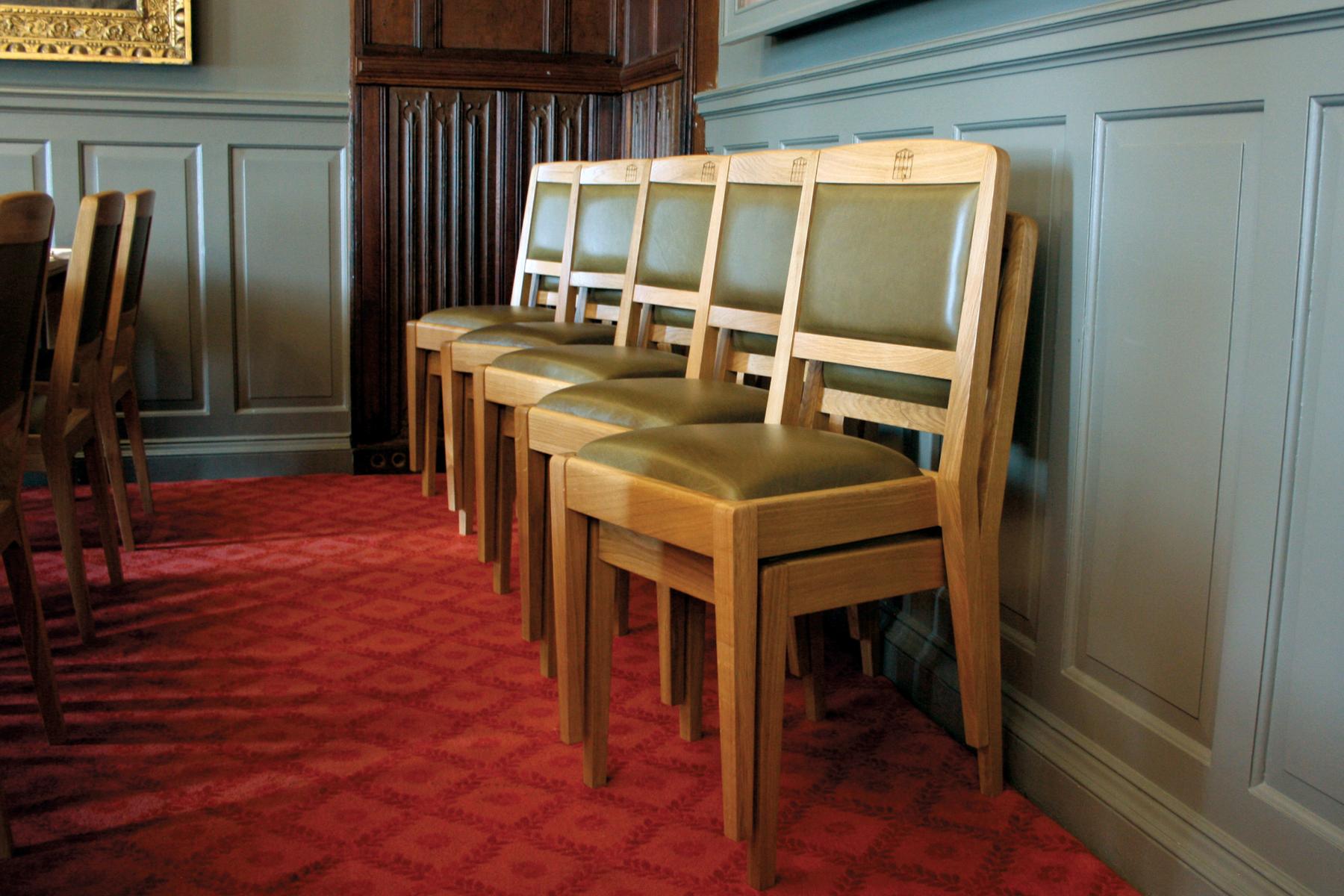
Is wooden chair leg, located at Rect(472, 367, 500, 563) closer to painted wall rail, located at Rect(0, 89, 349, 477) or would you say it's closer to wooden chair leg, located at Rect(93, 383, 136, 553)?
wooden chair leg, located at Rect(93, 383, 136, 553)

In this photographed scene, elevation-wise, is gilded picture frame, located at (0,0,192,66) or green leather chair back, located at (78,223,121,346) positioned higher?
gilded picture frame, located at (0,0,192,66)

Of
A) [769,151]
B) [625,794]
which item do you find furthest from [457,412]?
[625,794]

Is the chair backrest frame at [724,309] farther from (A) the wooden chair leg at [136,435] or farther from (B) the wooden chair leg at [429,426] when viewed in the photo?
(A) the wooden chair leg at [136,435]

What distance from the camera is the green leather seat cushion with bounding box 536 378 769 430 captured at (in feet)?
6.79

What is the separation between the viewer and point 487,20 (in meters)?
4.25

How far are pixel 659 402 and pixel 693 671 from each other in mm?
448

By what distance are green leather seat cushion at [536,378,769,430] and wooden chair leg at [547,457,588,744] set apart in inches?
9.4

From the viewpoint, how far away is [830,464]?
167 cm

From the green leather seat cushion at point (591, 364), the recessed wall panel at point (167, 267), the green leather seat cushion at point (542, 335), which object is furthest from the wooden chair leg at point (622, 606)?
the recessed wall panel at point (167, 267)

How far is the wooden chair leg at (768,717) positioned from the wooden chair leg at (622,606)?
102cm

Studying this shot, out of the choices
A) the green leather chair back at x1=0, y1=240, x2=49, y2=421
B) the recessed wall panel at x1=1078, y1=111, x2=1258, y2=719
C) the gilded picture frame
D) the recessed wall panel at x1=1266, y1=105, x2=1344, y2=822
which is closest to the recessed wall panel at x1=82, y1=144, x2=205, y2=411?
the gilded picture frame

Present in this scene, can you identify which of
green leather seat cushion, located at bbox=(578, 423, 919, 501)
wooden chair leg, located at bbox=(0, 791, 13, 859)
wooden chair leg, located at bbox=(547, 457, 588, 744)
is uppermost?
green leather seat cushion, located at bbox=(578, 423, 919, 501)

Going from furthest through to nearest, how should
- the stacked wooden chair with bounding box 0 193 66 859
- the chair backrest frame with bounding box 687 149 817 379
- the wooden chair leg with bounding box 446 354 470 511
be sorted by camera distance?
the wooden chair leg with bounding box 446 354 470 511, the chair backrest frame with bounding box 687 149 817 379, the stacked wooden chair with bounding box 0 193 66 859

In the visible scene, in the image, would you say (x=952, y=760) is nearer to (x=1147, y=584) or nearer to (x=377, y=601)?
(x=1147, y=584)
